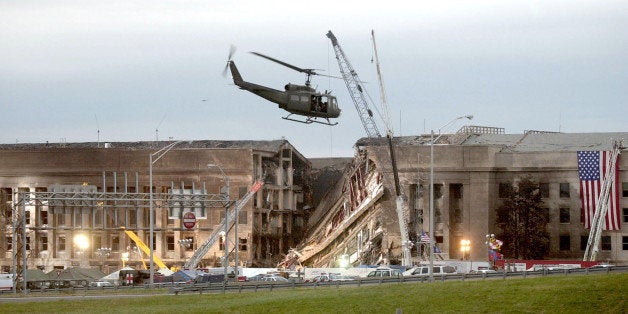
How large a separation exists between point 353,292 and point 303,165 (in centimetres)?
7696

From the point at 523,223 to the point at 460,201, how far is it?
763 cm

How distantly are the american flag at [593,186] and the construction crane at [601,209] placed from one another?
346mm

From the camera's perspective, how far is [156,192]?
15688cm

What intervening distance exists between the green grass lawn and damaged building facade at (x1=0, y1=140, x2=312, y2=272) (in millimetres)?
56843

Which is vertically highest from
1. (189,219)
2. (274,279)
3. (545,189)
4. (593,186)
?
(545,189)

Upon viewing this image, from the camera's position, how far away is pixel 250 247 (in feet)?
511

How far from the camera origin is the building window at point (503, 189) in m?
148

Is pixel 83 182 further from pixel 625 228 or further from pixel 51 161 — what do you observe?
pixel 625 228

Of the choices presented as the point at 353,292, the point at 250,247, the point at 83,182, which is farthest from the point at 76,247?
the point at 353,292

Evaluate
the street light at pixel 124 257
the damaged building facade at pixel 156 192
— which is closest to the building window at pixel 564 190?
the damaged building facade at pixel 156 192

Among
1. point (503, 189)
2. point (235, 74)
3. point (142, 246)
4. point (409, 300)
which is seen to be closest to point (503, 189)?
point (503, 189)

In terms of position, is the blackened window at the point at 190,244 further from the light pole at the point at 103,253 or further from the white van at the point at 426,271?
the white van at the point at 426,271

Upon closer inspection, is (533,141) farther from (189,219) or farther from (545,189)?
(189,219)

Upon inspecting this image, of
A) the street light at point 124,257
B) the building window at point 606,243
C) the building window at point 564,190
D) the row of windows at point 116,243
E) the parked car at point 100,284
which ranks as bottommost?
the parked car at point 100,284
